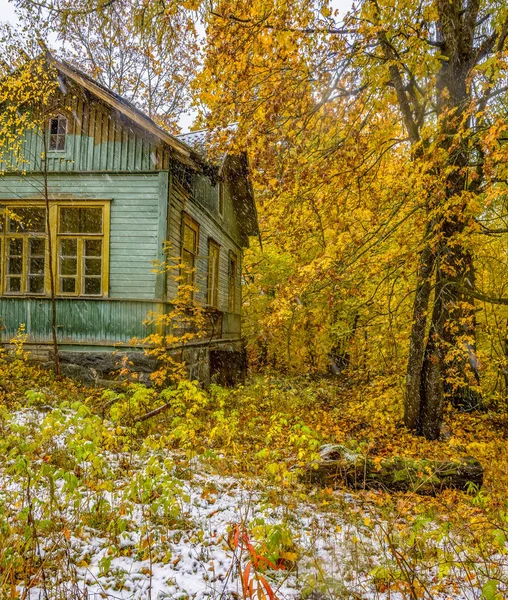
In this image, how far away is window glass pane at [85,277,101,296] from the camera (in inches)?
381

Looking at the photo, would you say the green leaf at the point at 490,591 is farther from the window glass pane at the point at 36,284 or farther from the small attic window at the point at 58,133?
the small attic window at the point at 58,133

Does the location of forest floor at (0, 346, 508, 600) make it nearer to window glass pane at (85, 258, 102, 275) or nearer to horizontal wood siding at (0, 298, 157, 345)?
horizontal wood siding at (0, 298, 157, 345)

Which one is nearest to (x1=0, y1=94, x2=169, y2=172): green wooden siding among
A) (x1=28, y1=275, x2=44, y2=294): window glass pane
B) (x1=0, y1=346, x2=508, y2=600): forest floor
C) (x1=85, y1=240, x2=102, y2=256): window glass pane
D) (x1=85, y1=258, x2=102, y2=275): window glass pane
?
(x1=85, y1=258, x2=102, y2=275): window glass pane

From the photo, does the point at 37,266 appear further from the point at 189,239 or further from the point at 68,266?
the point at 189,239

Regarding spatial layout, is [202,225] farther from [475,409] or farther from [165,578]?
[165,578]

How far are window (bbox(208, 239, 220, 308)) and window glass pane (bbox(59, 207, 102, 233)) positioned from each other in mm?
3255

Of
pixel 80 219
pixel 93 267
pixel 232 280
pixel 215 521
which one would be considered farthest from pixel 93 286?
pixel 215 521

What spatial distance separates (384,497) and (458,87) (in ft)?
21.1

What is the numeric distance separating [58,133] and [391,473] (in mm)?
9397

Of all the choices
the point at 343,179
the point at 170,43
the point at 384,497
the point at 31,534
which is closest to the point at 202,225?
the point at 343,179

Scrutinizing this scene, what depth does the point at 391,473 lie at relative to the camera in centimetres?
535

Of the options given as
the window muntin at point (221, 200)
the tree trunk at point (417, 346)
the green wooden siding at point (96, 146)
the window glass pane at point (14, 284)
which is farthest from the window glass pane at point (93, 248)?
the tree trunk at point (417, 346)

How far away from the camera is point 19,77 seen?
8.91 m

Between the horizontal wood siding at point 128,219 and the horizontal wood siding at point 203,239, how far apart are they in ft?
1.45
